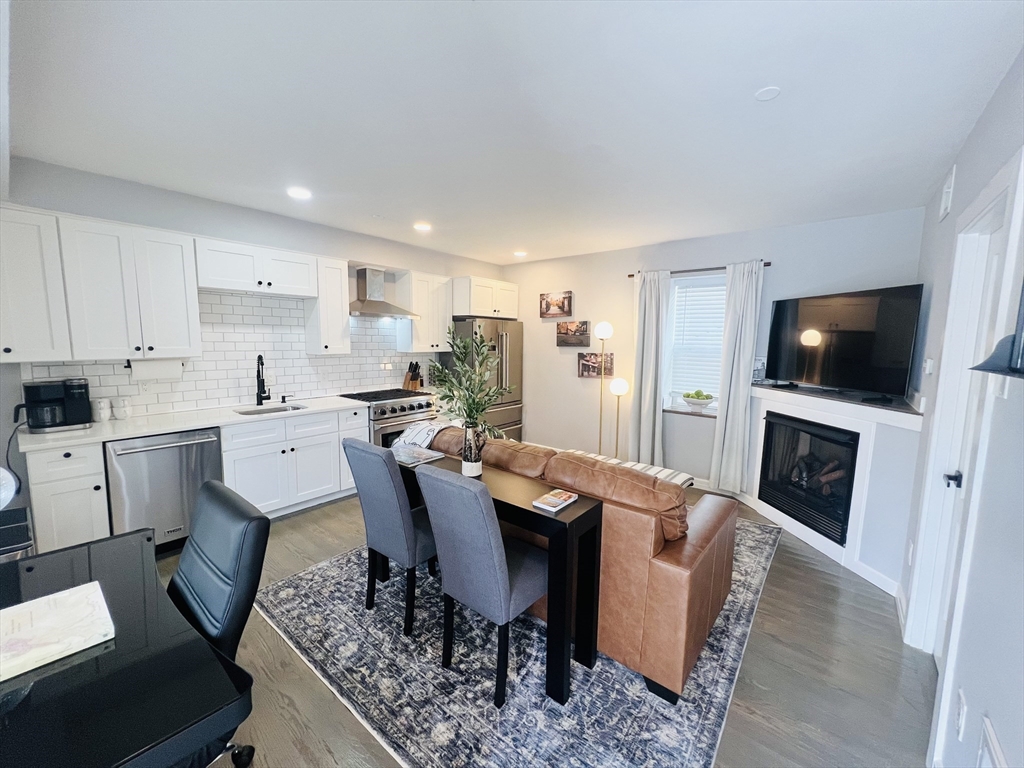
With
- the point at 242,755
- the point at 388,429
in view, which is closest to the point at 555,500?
the point at 242,755

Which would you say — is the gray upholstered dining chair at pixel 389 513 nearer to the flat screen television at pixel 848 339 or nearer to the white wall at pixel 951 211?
the white wall at pixel 951 211

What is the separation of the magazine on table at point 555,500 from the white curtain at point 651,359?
299 centimetres

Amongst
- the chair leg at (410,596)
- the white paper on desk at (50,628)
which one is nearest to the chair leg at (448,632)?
the chair leg at (410,596)

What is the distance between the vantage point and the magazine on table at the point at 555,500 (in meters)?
1.73

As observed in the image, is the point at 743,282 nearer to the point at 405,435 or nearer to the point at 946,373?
the point at 946,373

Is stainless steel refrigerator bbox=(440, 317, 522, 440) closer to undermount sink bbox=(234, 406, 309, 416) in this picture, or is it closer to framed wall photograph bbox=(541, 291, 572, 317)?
framed wall photograph bbox=(541, 291, 572, 317)

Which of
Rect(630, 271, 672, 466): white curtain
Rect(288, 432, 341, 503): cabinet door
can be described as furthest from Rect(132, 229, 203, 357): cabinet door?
Rect(630, 271, 672, 466): white curtain

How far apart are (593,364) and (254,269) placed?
3.73 metres

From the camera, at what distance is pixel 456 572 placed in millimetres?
1843

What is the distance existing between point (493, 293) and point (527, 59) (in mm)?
3774

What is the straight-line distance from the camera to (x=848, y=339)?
3.09 meters

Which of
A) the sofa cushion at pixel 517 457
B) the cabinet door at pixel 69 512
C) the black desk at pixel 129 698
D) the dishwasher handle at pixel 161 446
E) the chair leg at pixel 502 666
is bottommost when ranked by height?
the chair leg at pixel 502 666

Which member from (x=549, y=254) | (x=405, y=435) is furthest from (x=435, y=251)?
(x=405, y=435)

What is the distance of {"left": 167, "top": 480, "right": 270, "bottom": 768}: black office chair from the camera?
3.90ft
